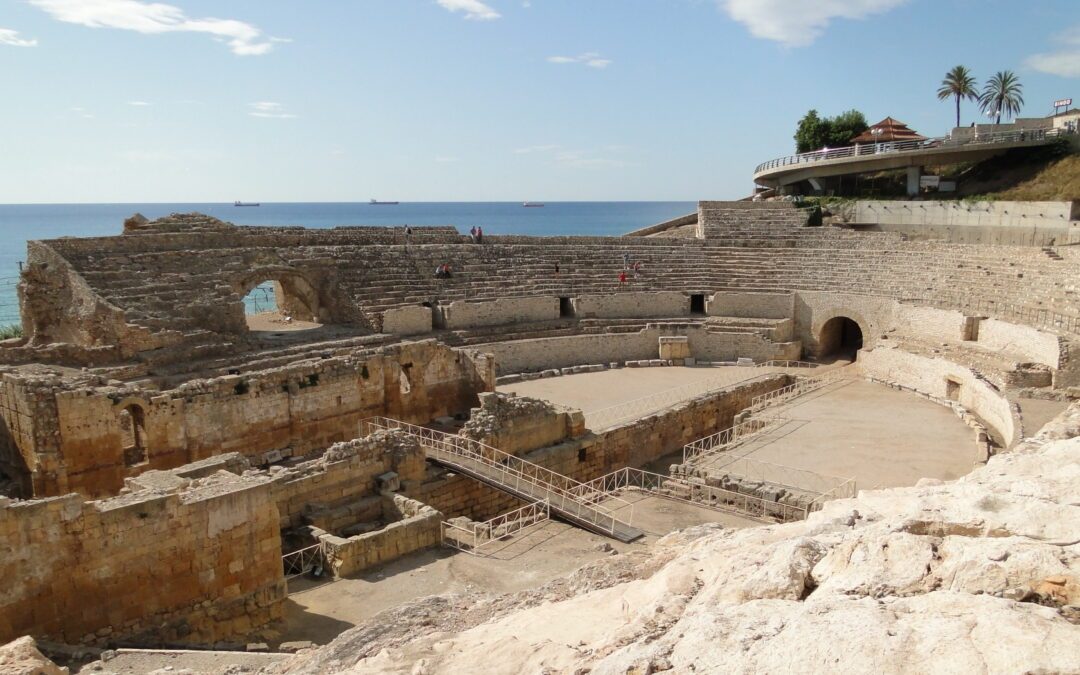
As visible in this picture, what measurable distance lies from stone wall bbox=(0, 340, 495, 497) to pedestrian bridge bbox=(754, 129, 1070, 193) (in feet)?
85.9

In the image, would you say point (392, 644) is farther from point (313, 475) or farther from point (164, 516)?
point (313, 475)

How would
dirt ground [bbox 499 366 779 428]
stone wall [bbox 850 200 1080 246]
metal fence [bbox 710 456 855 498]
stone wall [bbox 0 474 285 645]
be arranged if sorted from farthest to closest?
1. stone wall [bbox 850 200 1080 246]
2. dirt ground [bbox 499 366 779 428]
3. metal fence [bbox 710 456 855 498]
4. stone wall [bbox 0 474 285 645]

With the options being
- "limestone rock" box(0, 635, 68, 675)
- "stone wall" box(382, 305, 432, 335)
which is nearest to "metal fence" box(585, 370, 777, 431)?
"stone wall" box(382, 305, 432, 335)

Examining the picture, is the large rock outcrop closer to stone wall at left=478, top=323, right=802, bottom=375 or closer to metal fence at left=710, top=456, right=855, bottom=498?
metal fence at left=710, top=456, right=855, bottom=498

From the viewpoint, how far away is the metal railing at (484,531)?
12.1 m

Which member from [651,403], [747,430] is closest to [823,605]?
[747,430]

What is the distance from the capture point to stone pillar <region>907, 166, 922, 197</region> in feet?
119

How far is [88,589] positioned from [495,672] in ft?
21.3

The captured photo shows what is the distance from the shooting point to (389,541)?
11523 millimetres

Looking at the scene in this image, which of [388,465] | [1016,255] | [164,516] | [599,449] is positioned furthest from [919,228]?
[164,516]

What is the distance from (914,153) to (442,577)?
108 ft

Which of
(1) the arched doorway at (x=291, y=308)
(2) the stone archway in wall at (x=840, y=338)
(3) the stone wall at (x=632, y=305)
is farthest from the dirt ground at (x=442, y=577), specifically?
(2) the stone archway in wall at (x=840, y=338)

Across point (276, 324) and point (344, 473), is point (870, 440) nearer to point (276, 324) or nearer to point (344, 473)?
point (344, 473)

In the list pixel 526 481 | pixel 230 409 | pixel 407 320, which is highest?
pixel 407 320
